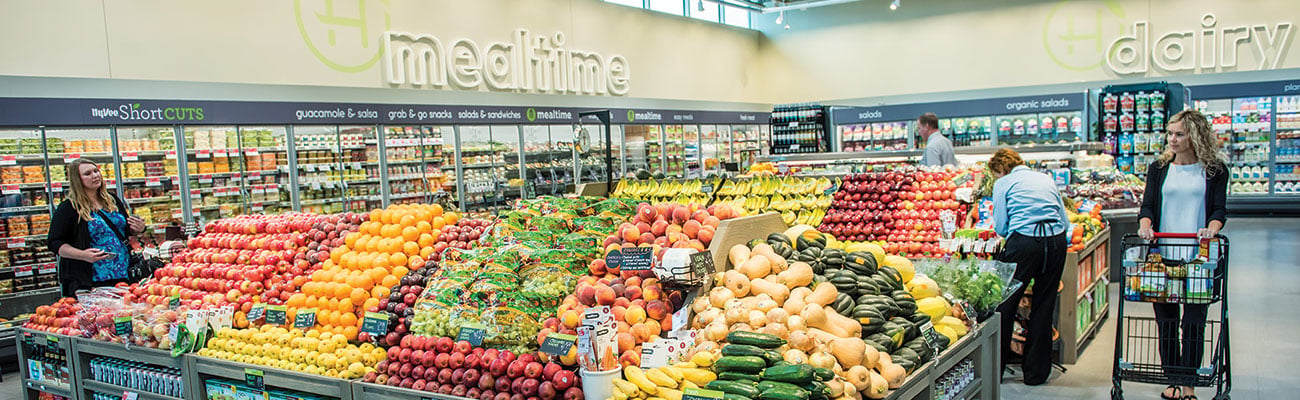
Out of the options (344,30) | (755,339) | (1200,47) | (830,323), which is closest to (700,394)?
(755,339)

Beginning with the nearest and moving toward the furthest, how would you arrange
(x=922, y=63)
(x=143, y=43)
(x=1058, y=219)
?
(x=1058, y=219) → (x=143, y=43) → (x=922, y=63)

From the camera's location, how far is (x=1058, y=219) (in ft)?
15.4

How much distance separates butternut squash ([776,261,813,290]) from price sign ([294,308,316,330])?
2091 millimetres

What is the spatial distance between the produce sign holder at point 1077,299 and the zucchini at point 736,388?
3558 millimetres

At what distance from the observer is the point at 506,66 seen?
1177cm

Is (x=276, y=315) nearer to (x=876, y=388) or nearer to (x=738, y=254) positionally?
(x=738, y=254)

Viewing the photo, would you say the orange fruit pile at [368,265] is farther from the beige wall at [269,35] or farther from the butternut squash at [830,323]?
the beige wall at [269,35]

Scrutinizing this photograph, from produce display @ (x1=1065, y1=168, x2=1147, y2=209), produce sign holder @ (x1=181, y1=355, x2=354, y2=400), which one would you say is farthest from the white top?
produce sign holder @ (x1=181, y1=355, x2=354, y2=400)

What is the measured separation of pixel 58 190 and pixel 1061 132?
12.8 m

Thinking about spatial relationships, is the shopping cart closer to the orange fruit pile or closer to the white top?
the white top

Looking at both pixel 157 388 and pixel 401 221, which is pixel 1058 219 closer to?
pixel 401 221

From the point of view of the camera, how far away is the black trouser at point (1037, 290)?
15.4 feet

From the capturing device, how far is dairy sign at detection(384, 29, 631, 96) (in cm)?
1046

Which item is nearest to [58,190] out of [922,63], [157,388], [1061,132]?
[157,388]
